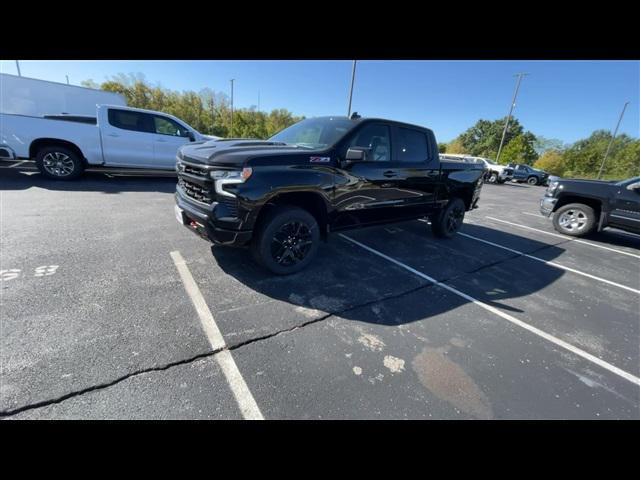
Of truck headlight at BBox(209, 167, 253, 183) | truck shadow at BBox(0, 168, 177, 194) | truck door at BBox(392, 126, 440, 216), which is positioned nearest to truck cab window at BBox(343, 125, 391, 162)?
truck door at BBox(392, 126, 440, 216)

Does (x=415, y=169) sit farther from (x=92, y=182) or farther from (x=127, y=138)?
(x=92, y=182)

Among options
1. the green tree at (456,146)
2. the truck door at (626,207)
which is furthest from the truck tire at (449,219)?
the green tree at (456,146)

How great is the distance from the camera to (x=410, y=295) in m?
3.26

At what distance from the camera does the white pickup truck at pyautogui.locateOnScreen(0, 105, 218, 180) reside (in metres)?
6.42

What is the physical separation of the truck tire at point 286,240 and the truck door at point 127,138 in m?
6.56

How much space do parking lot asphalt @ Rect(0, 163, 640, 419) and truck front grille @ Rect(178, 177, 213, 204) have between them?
883 mm

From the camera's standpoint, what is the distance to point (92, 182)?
7145 mm

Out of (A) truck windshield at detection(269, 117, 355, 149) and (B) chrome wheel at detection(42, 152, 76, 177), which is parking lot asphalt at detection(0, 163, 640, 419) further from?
(B) chrome wheel at detection(42, 152, 76, 177)

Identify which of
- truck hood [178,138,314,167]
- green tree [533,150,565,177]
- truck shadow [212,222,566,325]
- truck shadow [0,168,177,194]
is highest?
green tree [533,150,565,177]

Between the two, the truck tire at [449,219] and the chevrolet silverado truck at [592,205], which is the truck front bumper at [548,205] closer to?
the chevrolet silverado truck at [592,205]

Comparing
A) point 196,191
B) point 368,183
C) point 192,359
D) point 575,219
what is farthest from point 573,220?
point 192,359

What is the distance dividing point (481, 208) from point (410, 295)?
8.09 metres

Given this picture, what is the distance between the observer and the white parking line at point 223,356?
1.69m

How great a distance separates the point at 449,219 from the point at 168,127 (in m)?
7.91
